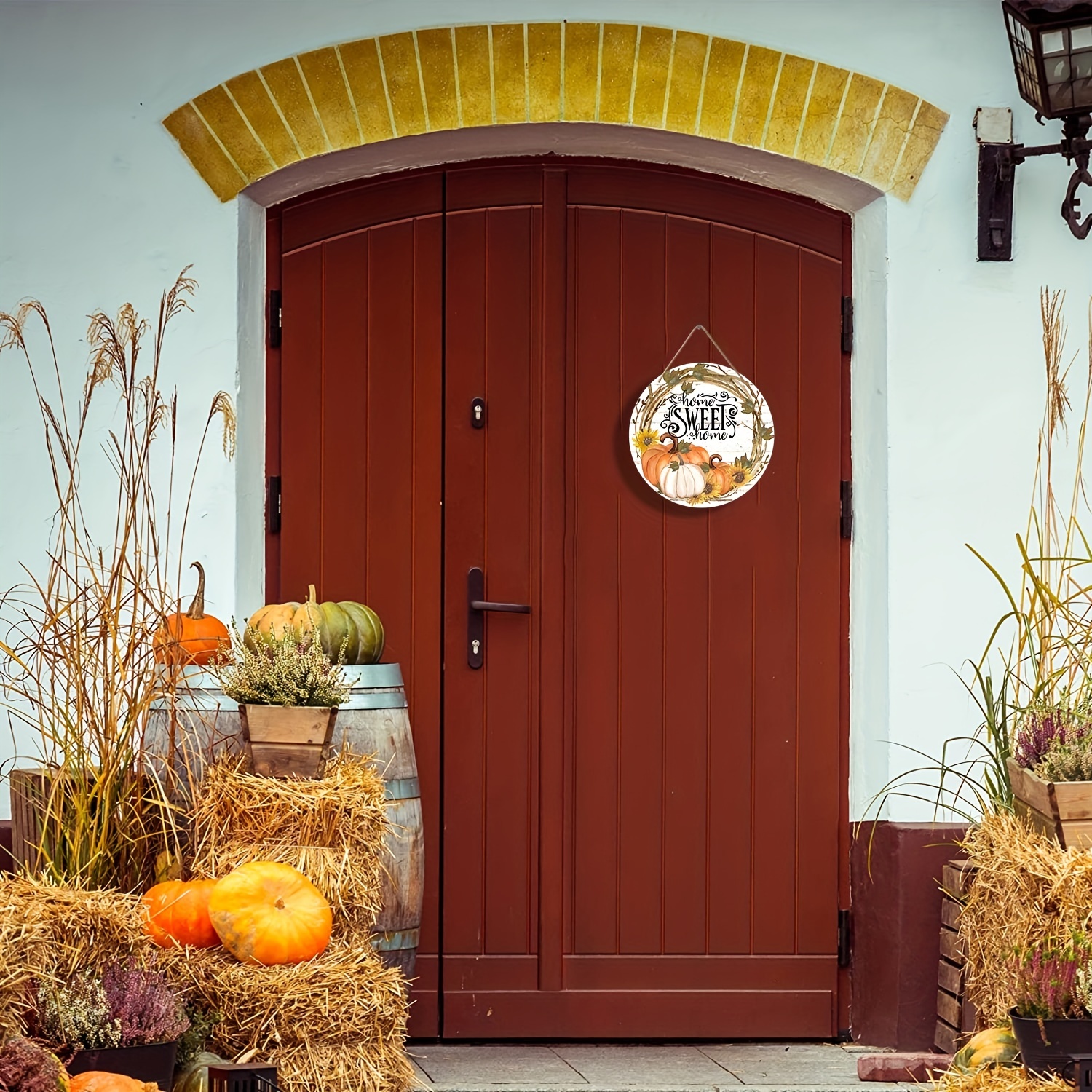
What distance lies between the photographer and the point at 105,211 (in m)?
4.04

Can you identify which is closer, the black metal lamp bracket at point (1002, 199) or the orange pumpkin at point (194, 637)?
the orange pumpkin at point (194, 637)

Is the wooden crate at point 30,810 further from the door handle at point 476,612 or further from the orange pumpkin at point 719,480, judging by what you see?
the orange pumpkin at point 719,480

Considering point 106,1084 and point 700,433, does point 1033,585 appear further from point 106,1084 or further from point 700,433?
point 106,1084

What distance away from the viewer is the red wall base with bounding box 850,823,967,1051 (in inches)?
152

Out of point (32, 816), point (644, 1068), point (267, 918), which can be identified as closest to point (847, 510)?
point (644, 1068)

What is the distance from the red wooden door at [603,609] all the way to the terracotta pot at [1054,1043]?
1.39 meters

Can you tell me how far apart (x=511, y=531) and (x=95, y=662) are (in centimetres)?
126

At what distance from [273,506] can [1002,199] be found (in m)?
2.17

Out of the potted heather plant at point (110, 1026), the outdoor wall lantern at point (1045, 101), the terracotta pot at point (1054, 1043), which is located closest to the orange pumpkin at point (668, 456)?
the outdoor wall lantern at point (1045, 101)

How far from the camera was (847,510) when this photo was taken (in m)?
4.19

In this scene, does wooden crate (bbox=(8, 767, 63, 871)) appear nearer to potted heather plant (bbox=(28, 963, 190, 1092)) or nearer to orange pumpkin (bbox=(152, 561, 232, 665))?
orange pumpkin (bbox=(152, 561, 232, 665))

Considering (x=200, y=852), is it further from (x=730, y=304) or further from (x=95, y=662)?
(x=730, y=304)

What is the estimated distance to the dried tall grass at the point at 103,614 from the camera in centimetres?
328

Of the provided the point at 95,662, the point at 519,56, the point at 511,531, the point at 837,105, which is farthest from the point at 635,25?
the point at 95,662
